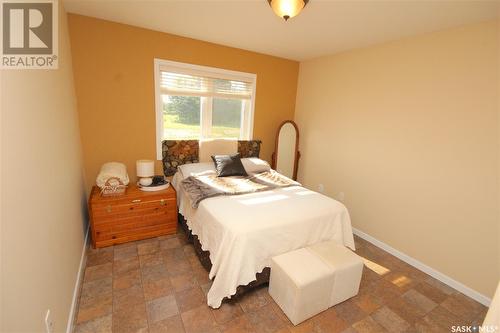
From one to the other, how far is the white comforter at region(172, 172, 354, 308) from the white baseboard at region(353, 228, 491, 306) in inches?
30.8

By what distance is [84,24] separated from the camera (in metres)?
2.42

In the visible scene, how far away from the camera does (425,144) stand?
7.75 ft

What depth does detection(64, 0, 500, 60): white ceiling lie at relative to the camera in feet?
6.16

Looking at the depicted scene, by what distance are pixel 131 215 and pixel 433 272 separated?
3123 millimetres

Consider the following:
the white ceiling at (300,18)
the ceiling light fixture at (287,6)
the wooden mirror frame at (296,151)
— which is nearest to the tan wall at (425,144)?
the white ceiling at (300,18)

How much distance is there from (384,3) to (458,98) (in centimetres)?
109

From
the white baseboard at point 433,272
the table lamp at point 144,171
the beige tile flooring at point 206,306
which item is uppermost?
the table lamp at point 144,171

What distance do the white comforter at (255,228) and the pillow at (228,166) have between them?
2.12ft

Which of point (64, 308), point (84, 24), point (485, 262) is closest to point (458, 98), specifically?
point (485, 262)

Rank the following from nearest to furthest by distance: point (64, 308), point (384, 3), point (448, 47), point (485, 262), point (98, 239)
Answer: point (64, 308) < point (384, 3) < point (485, 262) < point (448, 47) < point (98, 239)

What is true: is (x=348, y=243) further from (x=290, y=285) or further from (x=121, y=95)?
(x=121, y=95)

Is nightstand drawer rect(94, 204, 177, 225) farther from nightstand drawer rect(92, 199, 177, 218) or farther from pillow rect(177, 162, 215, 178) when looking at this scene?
pillow rect(177, 162, 215, 178)

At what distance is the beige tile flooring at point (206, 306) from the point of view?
166 centimetres

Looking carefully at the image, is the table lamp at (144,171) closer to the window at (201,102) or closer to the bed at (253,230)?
the window at (201,102)
